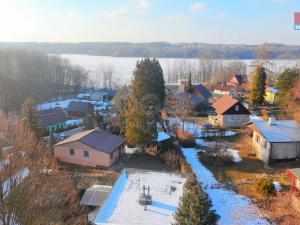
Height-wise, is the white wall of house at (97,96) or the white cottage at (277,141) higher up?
the white cottage at (277,141)

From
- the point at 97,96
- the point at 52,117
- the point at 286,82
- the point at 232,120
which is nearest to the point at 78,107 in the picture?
the point at 52,117

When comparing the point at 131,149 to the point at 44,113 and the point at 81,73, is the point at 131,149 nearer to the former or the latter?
the point at 44,113

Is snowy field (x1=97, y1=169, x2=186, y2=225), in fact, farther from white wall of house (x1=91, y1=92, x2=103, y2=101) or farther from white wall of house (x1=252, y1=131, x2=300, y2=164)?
white wall of house (x1=91, y1=92, x2=103, y2=101)

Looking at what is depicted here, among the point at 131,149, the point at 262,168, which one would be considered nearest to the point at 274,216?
the point at 262,168

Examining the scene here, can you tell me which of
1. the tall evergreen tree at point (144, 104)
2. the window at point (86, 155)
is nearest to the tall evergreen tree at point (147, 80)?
the tall evergreen tree at point (144, 104)

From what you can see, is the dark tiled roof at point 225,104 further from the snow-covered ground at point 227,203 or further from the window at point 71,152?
the window at point 71,152

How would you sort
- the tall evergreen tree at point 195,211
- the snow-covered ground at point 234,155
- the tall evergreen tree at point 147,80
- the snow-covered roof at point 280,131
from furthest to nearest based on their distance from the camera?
1. the tall evergreen tree at point 147,80
2. the snow-covered ground at point 234,155
3. the snow-covered roof at point 280,131
4. the tall evergreen tree at point 195,211
